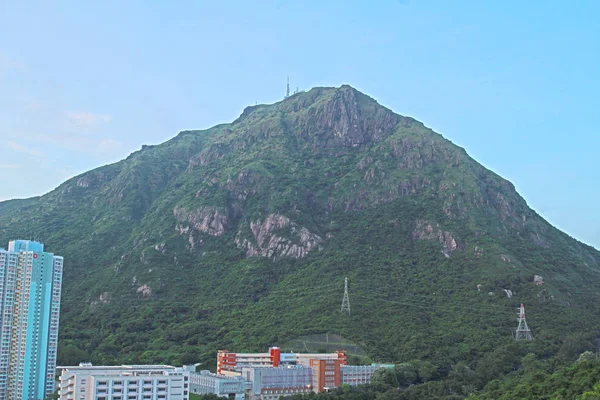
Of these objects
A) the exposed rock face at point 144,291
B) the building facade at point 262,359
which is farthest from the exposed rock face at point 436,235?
the exposed rock face at point 144,291

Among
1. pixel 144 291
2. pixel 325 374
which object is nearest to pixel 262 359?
pixel 325 374

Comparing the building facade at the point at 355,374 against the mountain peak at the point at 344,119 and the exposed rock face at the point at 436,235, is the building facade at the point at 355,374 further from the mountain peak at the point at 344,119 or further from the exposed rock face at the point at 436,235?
the mountain peak at the point at 344,119

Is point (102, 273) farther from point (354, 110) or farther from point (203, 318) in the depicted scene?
point (354, 110)

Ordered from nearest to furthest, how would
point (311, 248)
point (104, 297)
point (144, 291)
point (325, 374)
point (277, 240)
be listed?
point (325, 374), point (144, 291), point (104, 297), point (311, 248), point (277, 240)

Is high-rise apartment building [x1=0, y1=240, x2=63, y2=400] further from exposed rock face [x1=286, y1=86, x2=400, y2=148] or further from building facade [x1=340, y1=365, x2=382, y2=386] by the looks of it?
exposed rock face [x1=286, y1=86, x2=400, y2=148]

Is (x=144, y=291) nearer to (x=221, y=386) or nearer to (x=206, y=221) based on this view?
(x=206, y=221)

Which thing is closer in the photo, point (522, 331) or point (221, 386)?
point (221, 386)

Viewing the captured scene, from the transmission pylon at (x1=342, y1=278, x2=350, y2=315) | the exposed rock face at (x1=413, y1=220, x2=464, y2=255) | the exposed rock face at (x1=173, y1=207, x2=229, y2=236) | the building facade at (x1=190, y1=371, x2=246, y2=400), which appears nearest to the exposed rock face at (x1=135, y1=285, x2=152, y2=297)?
the exposed rock face at (x1=173, y1=207, x2=229, y2=236)
